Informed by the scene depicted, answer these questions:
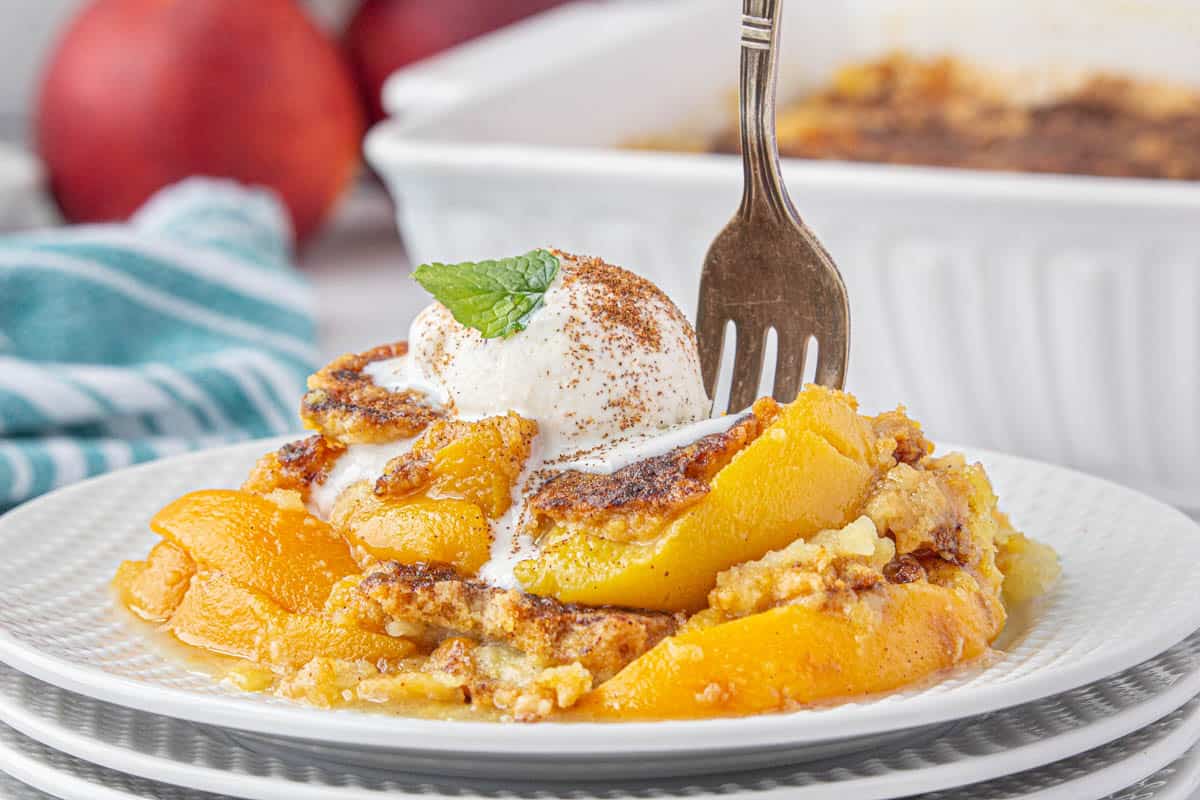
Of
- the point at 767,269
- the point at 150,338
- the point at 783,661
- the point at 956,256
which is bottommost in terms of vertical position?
the point at 150,338

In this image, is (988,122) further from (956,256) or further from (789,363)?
(789,363)

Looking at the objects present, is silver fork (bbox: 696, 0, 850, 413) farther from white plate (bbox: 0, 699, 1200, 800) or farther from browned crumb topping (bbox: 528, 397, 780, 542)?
white plate (bbox: 0, 699, 1200, 800)

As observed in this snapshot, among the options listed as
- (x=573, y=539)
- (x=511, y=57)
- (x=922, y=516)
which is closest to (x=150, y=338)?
(x=511, y=57)

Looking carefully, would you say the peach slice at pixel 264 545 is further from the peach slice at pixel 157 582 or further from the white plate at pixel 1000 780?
the white plate at pixel 1000 780

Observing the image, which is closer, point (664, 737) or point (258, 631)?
point (664, 737)

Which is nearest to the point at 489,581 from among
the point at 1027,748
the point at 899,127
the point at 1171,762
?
the point at 1027,748

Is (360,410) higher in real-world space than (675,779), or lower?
higher

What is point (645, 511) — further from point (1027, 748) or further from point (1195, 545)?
point (1195, 545)
